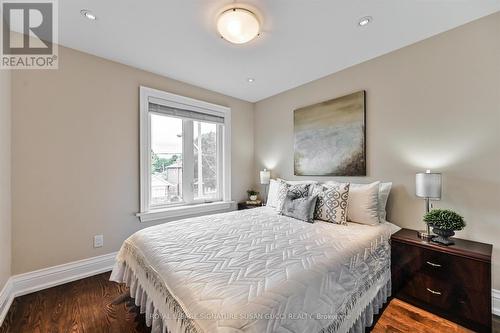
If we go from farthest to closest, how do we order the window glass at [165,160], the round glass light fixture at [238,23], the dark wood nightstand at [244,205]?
the dark wood nightstand at [244,205]
the window glass at [165,160]
the round glass light fixture at [238,23]

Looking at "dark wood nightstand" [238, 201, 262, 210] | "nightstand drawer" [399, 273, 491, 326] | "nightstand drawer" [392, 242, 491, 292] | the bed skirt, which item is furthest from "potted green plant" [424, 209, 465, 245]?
"dark wood nightstand" [238, 201, 262, 210]

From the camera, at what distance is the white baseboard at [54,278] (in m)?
1.77

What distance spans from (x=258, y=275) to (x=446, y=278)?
1647 mm

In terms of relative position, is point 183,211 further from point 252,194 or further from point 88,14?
point 88,14

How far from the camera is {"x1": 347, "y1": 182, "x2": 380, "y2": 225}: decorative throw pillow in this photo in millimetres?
2137

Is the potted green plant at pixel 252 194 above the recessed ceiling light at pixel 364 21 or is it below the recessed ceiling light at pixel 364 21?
below

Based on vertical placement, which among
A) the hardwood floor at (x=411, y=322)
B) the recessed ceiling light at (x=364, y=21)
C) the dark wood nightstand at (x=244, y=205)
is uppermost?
the recessed ceiling light at (x=364, y=21)

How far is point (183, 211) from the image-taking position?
10.3 ft

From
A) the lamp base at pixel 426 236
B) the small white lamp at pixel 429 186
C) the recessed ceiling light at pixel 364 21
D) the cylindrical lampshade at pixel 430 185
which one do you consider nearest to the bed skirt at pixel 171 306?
the lamp base at pixel 426 236

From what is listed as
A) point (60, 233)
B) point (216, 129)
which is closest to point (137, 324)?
point (60, 233)

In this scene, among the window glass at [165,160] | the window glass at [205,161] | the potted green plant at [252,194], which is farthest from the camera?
the potted green plant at [252,194]

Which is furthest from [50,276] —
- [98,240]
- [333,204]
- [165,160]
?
[333,204]

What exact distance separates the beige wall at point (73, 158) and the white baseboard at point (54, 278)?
2.7 inches

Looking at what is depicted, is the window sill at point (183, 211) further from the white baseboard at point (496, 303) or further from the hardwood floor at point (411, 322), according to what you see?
the white baseboard at point (496, 303)
